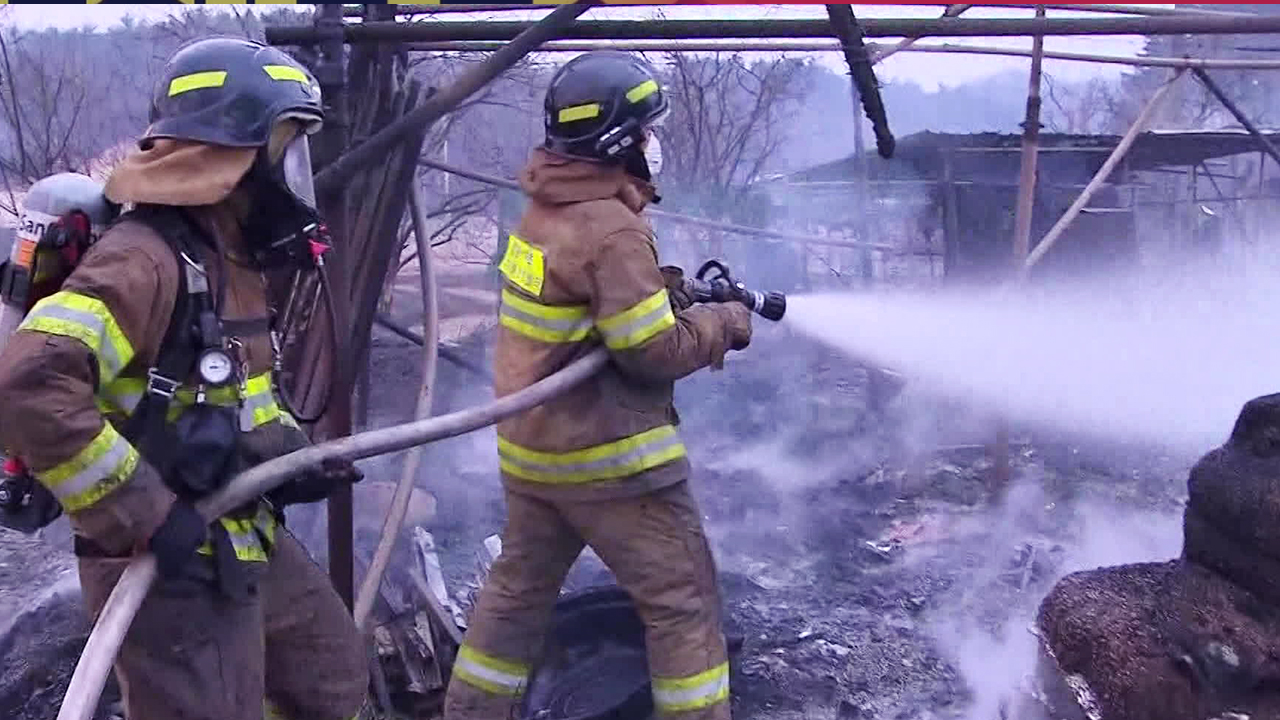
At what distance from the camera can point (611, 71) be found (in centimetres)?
326

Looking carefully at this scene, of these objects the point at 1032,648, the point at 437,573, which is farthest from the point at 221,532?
the point at 1032,648

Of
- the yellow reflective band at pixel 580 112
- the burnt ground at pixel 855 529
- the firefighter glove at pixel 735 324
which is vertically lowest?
the burnt ground at pixel 855 529

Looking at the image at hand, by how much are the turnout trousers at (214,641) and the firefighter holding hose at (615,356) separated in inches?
30.1

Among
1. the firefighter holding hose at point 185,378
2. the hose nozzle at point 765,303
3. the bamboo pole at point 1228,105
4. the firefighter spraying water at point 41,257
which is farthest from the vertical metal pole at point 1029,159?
the firefighter spraying water at point 41,257

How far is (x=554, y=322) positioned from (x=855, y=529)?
9.14ft

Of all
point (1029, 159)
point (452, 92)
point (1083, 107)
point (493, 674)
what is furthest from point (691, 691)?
point (1083, 107)

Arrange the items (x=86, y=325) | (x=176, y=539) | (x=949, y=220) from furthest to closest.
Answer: (x=949, y=220) → (x=176, y=539) → (x=86, y=325)

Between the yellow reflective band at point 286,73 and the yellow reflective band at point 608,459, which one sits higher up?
the yellow reflective band at point 286,73

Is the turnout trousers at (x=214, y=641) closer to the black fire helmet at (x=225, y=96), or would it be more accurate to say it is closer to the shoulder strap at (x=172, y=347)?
the shoulder strap at (x=172, y=347)

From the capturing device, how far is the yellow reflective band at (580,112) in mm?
3219

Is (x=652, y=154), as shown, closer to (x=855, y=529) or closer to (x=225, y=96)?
(x=225, y=96)

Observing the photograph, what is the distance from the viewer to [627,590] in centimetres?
334

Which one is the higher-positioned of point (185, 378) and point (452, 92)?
point (452, 92)

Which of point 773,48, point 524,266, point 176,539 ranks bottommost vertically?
point 176,539
